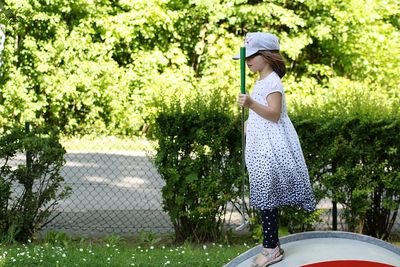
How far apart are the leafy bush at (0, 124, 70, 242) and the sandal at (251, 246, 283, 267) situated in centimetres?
309

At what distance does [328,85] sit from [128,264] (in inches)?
452

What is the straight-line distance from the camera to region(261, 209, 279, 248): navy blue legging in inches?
185

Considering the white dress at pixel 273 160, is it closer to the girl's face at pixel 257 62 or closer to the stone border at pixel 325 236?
the girl's face at pixel 257 62

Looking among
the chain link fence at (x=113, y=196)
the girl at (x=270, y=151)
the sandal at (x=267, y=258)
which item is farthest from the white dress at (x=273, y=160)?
the chain link fence at (x=113, y=196)

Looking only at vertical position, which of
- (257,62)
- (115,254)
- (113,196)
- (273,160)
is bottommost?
(113,196)

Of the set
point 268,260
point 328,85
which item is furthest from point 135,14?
point 268,260

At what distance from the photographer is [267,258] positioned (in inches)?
181

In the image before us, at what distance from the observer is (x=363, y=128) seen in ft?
23.9

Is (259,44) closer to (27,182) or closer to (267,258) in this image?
(267,258)

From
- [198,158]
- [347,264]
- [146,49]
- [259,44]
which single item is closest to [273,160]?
[259,44]

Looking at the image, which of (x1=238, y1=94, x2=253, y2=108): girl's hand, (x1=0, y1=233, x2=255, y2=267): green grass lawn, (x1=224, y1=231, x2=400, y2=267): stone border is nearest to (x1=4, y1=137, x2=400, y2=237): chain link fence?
(x1=0, y1=233, x2=255, y2=267): green grass lawn

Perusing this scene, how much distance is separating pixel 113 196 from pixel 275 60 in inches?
231

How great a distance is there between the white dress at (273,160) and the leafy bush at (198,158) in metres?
2.39

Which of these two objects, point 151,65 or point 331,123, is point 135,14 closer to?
point 151,65
